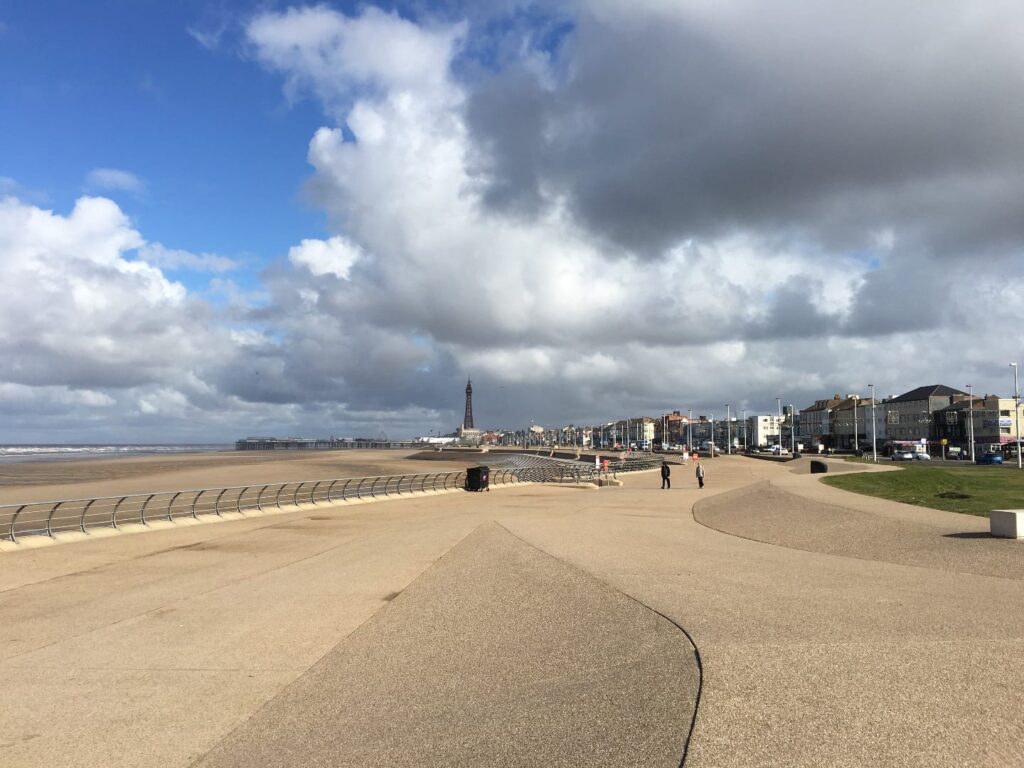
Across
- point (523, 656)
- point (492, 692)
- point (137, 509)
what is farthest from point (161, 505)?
point (492, 692)

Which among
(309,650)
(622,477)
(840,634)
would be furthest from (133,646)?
(622,477)

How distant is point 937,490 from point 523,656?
26.8 metres

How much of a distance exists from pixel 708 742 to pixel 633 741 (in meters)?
0.52

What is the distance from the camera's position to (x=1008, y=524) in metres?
15.1

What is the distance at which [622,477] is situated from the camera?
54406mm

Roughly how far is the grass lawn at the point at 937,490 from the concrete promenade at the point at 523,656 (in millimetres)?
7417

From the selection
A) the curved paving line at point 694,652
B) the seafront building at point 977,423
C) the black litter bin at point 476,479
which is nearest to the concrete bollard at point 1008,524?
the curved paving line at point 694,652

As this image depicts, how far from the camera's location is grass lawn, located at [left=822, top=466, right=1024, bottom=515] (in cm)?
2272

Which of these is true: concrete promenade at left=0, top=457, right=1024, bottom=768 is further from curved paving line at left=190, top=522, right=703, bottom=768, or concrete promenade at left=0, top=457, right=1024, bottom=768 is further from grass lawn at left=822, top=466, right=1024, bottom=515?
grass lawn at left=822, top=466, right=1024, bottom=515

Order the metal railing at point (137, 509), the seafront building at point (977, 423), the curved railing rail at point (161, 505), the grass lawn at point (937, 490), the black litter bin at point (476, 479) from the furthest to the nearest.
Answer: the seafront building at point (977, 423) < the black litter bin at point (476, 479) < the grass lawn at point (937, 490) < the metal railing at point (137, 509) < the curved railing rail at point (161, 505)

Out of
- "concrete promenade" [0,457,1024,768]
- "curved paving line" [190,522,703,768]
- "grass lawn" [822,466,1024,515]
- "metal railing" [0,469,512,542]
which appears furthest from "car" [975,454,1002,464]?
"curved paving line" [190,522,703,768]

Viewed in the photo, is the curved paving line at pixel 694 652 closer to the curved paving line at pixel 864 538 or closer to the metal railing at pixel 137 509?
the curved paving line at pixel 864 538

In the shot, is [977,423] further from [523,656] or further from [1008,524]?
[523,656]

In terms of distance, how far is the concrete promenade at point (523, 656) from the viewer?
545cm
